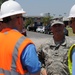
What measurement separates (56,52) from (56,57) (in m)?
0.08

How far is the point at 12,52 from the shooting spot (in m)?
3.53

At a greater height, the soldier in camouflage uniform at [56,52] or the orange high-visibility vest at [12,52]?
the orange high-visibility vest at [12,52]

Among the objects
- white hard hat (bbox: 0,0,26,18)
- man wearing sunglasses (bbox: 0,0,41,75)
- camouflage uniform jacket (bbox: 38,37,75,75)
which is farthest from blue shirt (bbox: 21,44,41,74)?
camouflage uniform jacket (bbox: 38,37,75,75)

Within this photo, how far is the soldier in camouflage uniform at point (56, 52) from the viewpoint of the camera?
522cm

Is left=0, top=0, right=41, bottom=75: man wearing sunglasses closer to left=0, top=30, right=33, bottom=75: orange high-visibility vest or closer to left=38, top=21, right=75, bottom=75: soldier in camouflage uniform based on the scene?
left=0, top=30, right=33, bottom=75: orange high-visibility vest

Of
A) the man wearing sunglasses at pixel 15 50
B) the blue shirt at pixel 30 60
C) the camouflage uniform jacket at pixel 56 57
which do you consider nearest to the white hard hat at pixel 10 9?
the man wearing sunglasses at pixel 15 50

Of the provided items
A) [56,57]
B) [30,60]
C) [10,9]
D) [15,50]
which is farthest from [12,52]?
[56,57]

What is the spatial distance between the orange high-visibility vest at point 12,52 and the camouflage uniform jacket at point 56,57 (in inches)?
68.7

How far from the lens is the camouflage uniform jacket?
17.1ft

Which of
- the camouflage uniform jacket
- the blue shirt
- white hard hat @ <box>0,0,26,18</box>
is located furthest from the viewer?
the camouflage uniform jacket

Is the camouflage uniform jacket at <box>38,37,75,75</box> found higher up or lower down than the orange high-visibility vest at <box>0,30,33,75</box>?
lower down

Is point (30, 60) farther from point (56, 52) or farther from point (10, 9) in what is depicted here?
point (56, 52)

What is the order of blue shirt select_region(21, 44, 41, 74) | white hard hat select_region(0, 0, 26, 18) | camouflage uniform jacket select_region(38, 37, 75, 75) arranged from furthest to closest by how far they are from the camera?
camouflage uniform jacket select_region(38, 37, 75, 75)
white hard hat select_region(0, 0, 26, 18)
blue shirt select_region(21, 44, 41, 74)

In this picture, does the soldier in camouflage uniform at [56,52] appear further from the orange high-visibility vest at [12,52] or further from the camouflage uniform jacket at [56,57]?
the orange high-visibility vest at [12,52]
